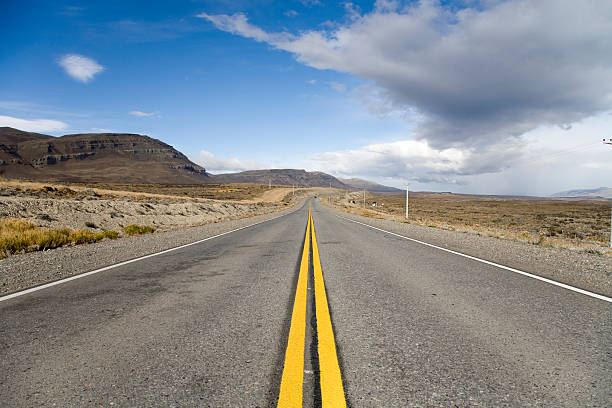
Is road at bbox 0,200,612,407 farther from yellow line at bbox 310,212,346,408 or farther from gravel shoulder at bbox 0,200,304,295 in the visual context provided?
gravel shoulder at bbox 0,200,304,295

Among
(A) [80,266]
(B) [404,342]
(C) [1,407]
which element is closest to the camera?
(C) [1,407]

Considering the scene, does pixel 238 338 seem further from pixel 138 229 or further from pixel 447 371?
pixel 138 229

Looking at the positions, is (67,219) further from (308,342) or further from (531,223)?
(531,223)

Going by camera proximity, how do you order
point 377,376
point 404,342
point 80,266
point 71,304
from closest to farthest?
1. point 377,376
2. point 404,342
3. point 71,304
4. point 80,266

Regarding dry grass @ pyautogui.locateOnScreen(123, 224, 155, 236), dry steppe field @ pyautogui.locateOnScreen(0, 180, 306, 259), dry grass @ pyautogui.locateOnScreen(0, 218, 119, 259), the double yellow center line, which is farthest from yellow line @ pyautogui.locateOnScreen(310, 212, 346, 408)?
dry grass @ pyautogui.locateOnScreen(123, 224, 155, 236)

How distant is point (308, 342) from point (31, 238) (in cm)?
1164

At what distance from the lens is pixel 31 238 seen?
10.4 metres

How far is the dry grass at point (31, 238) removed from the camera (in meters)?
9.41

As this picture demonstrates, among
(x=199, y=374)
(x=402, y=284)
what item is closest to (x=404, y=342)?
(x=199, y=374)

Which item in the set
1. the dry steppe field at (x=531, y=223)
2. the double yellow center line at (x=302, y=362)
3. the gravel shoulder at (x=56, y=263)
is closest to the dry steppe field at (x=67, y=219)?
the gravel shoulder at (x=56, y=263)

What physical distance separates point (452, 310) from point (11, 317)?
5.45 metres

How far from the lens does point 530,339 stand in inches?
125

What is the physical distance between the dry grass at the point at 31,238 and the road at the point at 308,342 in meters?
5.96

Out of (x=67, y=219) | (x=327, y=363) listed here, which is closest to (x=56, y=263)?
(x=327, y=363)
